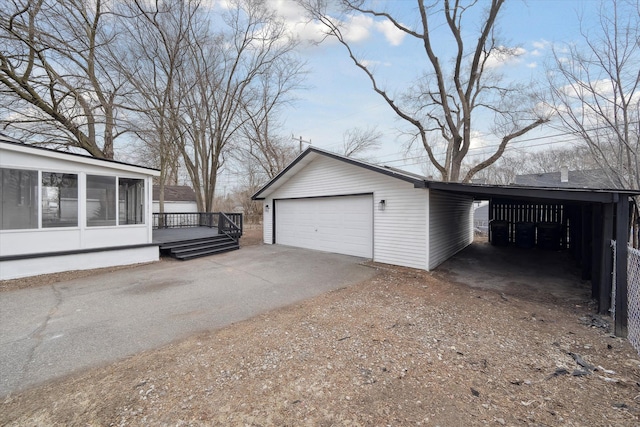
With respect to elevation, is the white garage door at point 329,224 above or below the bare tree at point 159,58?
below

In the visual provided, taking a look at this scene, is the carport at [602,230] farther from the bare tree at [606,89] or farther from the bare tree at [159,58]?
the bare tree at [159,58]

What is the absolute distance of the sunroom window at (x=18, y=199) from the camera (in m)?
Result: 6.14

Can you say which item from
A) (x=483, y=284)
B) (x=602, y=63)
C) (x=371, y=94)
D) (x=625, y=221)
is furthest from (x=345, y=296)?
(x=371, y=94)

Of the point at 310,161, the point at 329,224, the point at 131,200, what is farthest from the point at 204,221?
the point at 329,224

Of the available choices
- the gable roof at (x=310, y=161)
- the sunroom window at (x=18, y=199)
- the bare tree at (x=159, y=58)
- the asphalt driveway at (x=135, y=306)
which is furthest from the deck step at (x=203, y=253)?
the bare tree at (x=159, y=58)

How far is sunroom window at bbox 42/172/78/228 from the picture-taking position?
659 centimetres

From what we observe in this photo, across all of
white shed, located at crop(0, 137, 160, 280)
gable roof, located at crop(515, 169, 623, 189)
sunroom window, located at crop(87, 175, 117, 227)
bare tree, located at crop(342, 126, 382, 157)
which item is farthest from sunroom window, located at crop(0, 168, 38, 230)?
bare tree, located at crop(342, 126, 382, 157)

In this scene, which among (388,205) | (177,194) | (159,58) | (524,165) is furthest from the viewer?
(177,194)

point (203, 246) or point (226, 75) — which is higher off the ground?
point (226, 75)

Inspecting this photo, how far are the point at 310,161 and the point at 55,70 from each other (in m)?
9.22

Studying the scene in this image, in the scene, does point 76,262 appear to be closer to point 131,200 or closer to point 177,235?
point 131,200

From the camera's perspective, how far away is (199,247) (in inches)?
368

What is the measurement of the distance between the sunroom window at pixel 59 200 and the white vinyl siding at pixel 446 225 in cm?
945

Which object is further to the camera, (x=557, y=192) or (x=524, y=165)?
(x=524, y=165)
